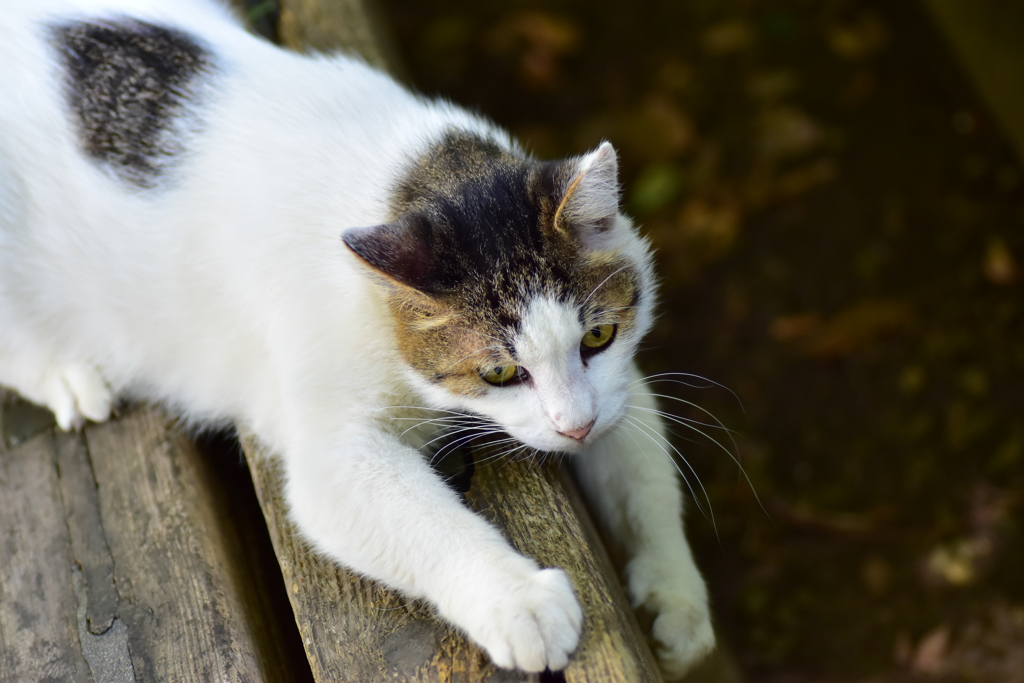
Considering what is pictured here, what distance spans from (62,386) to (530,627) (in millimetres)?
1227

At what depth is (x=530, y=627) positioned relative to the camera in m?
1.16

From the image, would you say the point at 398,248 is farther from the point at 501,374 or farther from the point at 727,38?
the point at 727,38

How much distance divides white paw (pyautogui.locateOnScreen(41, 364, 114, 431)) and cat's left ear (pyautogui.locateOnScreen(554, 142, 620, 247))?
3.65ft

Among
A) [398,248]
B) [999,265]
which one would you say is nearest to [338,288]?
[398,248]

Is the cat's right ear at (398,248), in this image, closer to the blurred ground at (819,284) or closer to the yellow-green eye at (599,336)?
the yellow-green eye at (599,336)

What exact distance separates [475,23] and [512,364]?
9.11 feet

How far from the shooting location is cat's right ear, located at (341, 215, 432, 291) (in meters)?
1.26

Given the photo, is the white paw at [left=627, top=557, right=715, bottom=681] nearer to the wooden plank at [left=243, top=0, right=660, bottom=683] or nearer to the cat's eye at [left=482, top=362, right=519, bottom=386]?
the wooden plank at [left=243, top=0, right=660, bottom=683]

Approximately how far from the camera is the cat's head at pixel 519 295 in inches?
52.6

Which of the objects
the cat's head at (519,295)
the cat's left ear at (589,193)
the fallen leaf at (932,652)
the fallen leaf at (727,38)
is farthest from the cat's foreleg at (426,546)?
the fallen leaf at (727,38)

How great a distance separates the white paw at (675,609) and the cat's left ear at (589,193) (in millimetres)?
682

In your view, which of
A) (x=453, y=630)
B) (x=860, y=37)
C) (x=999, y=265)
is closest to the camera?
(x=453, y=630)

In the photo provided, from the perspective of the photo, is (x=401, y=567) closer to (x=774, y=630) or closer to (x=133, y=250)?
(x=133, y=250)

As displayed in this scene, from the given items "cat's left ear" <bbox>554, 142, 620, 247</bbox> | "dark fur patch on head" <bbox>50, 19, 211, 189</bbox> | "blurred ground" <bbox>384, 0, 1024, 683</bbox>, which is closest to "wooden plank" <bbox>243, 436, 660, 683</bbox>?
"cat's left ear" <bbox>554, 142, 620, 247</bbox>
